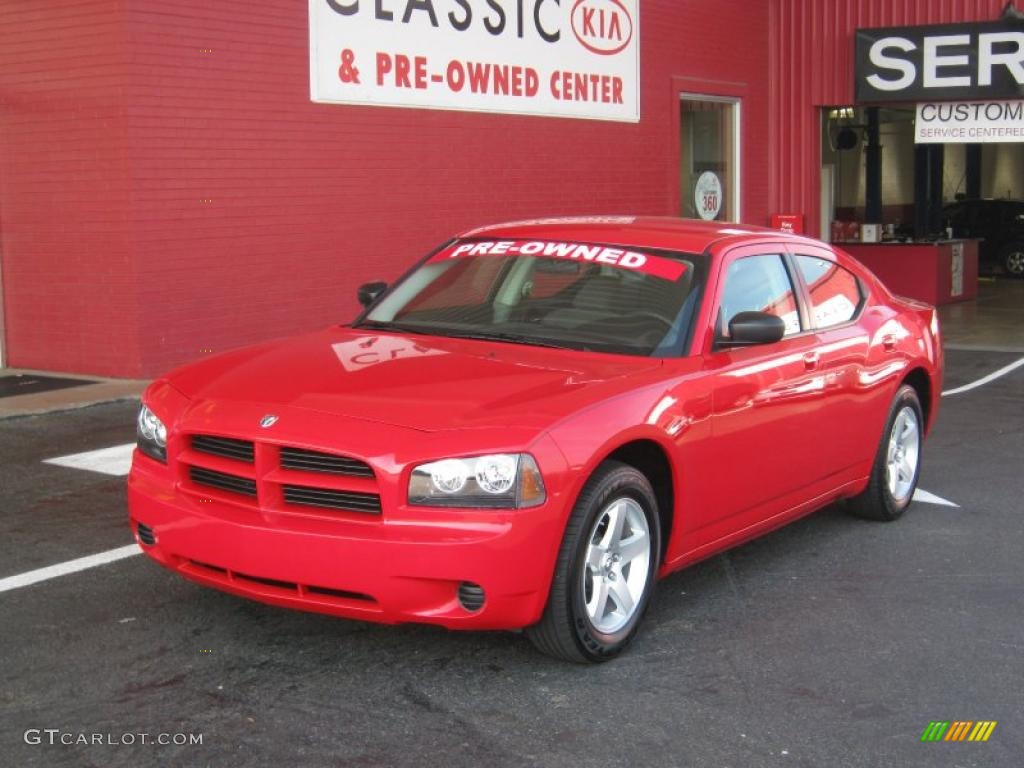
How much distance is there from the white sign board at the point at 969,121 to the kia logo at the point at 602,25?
14.3 feet

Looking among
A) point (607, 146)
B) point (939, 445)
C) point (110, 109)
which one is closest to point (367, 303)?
point (939, 445)

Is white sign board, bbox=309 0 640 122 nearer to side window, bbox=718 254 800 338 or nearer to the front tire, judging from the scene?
side window, bbox=718 254 800 338

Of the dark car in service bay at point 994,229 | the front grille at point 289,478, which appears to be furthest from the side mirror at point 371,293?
the dark car in service bay at point 994,229

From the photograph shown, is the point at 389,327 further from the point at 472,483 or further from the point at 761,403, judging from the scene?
the point at 472,483

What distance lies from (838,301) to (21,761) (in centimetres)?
430

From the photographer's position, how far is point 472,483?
171 inches

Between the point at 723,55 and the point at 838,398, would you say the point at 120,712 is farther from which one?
the point at 723,55

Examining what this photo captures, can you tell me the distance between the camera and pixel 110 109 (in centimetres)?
1112

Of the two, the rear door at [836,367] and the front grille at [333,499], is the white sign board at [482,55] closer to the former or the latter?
the rear door at [836,367]

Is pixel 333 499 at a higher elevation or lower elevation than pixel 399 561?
higher

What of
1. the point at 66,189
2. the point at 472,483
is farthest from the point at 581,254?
the point at 66,189

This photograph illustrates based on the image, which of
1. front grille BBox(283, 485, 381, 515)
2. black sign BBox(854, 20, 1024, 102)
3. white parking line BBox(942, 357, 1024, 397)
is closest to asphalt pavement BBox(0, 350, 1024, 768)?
front grille BBox(283, 485, 381, 515)

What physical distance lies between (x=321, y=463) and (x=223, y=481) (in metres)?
0.42

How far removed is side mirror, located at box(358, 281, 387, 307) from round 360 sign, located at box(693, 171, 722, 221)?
1206 cm
